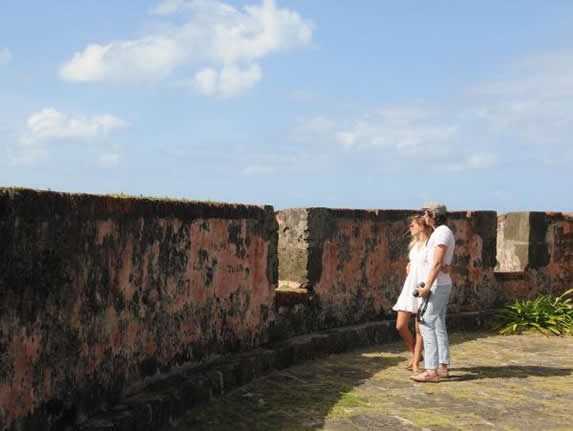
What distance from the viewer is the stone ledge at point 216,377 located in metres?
4.20

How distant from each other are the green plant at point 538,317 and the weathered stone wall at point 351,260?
0.56 m

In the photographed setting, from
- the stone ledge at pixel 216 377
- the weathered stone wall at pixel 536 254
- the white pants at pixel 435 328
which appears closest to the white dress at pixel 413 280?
the white pants at pixel 435 328

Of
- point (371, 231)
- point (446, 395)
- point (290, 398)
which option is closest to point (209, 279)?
point (290, 398)

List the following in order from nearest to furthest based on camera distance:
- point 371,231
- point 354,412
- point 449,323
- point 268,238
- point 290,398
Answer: point 354,412
point 290,398
point 268,238
point 371,231
point 449,323

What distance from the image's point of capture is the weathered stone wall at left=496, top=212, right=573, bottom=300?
32.9ft

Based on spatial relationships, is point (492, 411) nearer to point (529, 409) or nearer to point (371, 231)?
point (529, 409)

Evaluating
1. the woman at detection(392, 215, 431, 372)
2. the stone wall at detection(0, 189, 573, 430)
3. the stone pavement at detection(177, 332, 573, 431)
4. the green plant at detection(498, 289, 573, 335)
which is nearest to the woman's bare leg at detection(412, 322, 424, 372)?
the woman at detection(392, 215, 431, 372)

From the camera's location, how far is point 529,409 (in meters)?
5.09

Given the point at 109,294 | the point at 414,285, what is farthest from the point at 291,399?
the point at 109,294

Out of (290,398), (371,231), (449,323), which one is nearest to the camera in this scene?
(290,398)

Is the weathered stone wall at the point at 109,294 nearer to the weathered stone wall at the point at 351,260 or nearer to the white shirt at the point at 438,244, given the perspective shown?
the weathered stone wall at the point at 351,260

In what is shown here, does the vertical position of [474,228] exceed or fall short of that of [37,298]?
it exceeds it

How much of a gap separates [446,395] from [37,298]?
3.10 meters

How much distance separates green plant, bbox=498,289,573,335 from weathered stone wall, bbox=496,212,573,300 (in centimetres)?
32
